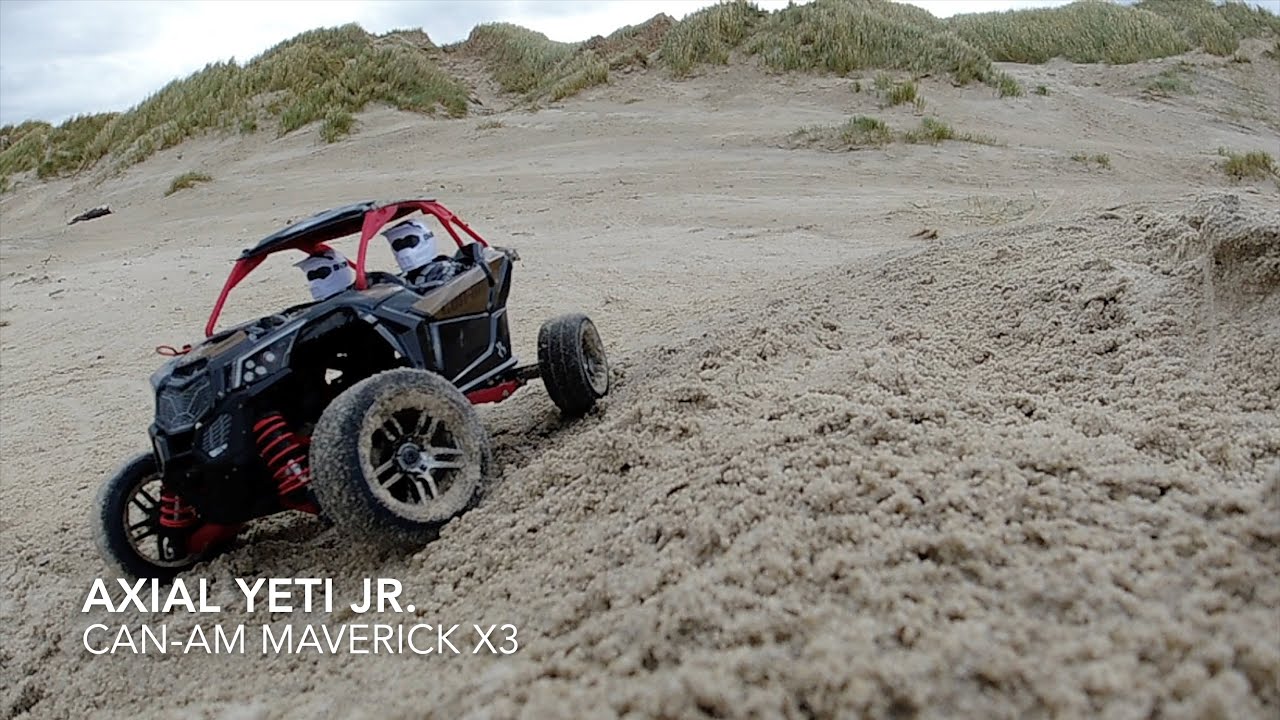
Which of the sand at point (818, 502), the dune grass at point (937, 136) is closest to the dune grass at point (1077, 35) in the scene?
the dune grass at point (937, 136)

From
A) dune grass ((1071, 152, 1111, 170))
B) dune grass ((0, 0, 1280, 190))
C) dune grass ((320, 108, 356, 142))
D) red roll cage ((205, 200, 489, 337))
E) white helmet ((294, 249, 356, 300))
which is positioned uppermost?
dune grass ((0, 0, 1280, 190))

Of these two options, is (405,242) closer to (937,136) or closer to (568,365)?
(568,365)

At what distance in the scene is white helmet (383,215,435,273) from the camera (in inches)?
156

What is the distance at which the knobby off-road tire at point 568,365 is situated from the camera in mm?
3875

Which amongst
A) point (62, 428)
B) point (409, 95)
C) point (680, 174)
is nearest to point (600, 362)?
point (62, 428)

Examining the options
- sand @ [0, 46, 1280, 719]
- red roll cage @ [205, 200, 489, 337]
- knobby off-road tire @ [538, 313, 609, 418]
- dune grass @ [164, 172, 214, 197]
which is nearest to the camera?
sand @ [0, 46, 1280, 719]

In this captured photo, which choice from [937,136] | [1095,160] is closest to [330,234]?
[937,136]

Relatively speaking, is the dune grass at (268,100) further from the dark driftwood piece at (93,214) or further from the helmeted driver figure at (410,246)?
the helmeted driver figure at (410,246)

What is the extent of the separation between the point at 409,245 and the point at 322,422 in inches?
56.1

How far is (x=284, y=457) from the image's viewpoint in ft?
9.90

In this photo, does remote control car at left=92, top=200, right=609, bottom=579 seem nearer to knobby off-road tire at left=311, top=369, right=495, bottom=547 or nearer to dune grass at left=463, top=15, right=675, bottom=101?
knobby off-road tire at left=311, top=369, right=495, bottom=547

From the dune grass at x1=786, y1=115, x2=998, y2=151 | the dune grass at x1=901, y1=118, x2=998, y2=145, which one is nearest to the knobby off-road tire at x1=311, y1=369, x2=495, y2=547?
the dune grass at x1=786, y1=115, x2=998, y2=151

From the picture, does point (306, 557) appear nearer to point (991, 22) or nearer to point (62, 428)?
point (62, 428)

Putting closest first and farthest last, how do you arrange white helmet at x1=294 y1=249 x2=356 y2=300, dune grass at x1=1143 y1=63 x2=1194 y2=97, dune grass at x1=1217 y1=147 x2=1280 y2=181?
1. white helmet at x1=294 y1=249 x2=356 y2=300
2. dune grass at x1=1217 y1=147 x2=1280 y2=181
3. dune grass at x1=1143 y1=63 x2=1194 y2=97
